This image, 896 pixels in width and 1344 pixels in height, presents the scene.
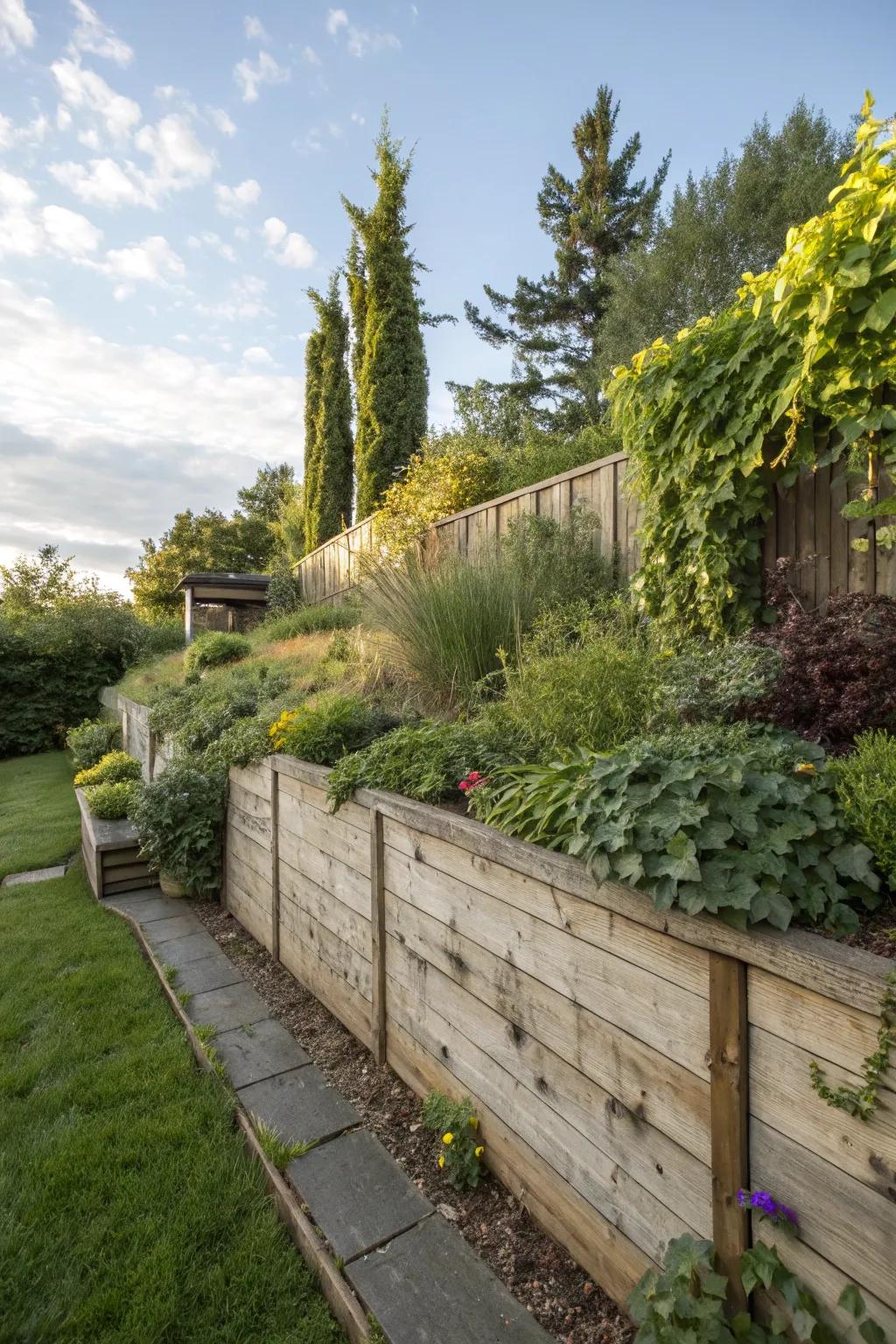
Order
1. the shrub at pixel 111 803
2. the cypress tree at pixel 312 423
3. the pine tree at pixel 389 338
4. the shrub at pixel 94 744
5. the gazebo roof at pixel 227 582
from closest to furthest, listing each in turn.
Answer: the shrub at pixel 111 803 → the shrub at pixel 94 744 → the pine tree at pixel 389 338 → the gazebo roof at pixel 227 582 → the cypress tree at pixel 312 423

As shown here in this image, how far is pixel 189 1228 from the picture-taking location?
5.52 feet

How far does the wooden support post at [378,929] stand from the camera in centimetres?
222

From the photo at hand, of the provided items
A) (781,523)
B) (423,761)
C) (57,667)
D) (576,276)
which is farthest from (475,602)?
(576,276)

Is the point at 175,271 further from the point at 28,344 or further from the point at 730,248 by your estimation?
the point at 730,248

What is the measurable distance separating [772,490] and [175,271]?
5.02m

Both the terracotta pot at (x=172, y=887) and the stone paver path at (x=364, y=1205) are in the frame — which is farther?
the terracotta pot at (x=172, y=887)

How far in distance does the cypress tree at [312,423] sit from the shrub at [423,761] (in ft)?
46.0

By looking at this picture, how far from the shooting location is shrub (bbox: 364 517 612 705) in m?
3.31

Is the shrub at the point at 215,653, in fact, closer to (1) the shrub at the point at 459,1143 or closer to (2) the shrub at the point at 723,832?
(1) the shrub at the point at 459,1143

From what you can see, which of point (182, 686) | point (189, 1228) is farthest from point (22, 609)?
point (189, 1228)

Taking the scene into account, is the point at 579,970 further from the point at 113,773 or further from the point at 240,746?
the point at 113,773

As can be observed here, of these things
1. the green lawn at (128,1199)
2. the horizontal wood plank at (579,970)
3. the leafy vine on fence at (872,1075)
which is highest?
the leafy vine on fence at (872,1075)

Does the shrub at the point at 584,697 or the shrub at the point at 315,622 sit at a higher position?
the shrub at the point at 315,622

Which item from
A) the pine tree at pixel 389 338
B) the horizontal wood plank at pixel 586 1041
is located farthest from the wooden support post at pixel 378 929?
the pine tree at pixel 389 338
